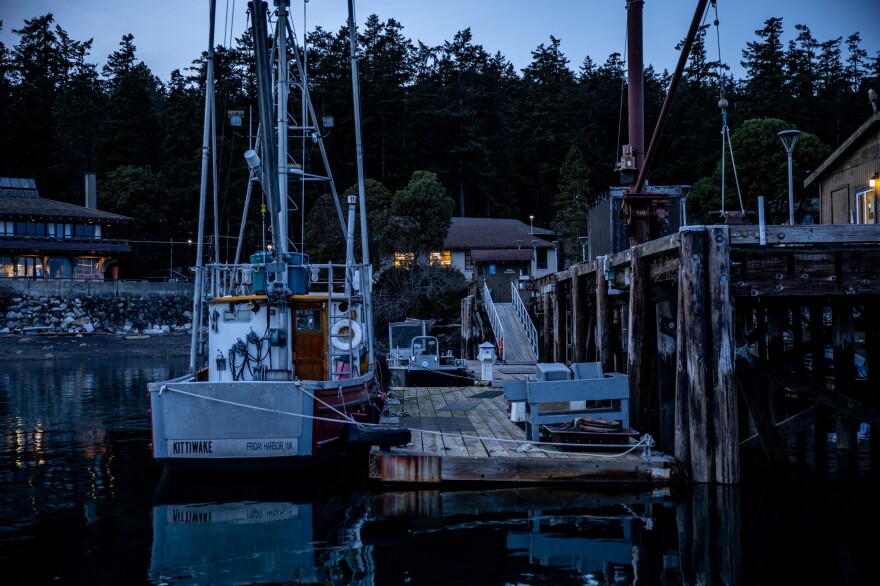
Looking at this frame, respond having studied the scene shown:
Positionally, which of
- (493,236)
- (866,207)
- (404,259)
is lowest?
(866,207)

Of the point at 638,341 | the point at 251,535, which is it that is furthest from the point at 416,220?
the point at 251,535

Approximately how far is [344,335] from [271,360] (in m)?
2.15

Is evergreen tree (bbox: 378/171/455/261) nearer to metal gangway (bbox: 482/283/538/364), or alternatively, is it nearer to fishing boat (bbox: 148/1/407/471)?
metal gangway (bbox: 482/283/538/364)

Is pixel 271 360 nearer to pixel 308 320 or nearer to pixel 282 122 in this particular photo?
pixel 308 320

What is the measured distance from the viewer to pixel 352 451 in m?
15.7

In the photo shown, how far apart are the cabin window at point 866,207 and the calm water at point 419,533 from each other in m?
9.88

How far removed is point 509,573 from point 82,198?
273 feet

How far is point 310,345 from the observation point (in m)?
16.0

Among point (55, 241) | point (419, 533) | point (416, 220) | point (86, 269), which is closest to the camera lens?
point (419, 533)

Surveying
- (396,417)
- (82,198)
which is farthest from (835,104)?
(82,198)

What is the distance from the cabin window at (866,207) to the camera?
20.4m

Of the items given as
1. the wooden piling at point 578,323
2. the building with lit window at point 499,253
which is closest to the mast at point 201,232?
the wooden piling at point 578,323

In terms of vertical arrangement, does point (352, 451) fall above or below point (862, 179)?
below

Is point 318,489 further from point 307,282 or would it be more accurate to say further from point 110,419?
point 110,419
